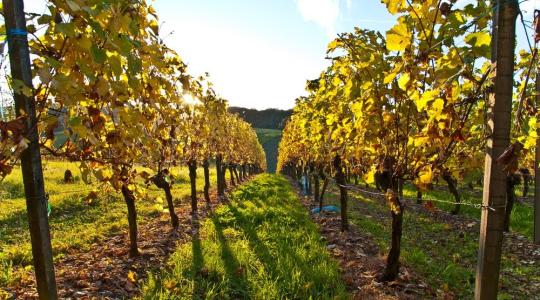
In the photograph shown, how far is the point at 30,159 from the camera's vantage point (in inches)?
107

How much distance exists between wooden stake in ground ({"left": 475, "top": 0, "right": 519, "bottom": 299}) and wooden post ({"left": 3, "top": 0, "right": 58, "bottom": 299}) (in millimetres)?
3062

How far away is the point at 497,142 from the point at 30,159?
319cm

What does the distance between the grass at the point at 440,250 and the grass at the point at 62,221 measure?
4938 millimetres

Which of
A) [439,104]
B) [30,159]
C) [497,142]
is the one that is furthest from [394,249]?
[30,159]

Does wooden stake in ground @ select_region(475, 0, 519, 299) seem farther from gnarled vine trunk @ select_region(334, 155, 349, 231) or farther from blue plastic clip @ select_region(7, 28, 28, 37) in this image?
gnarled vine trunk @ select_region(334, 155, 349, 231)

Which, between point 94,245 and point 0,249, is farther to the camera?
point 94,245

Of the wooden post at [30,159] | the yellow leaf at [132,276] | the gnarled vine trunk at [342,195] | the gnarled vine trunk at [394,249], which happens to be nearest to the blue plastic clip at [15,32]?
the wooden post at [30,159]

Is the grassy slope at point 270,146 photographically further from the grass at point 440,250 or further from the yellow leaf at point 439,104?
the yellow leaf at point 439,104

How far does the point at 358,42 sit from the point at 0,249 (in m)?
8.23

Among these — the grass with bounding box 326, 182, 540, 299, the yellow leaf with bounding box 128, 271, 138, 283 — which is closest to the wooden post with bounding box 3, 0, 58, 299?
the yellow leaf with bounding box 128, 271, 138, 283

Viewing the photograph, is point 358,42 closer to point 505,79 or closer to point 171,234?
point 505,79

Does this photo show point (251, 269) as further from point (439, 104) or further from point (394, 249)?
point (439, 104)

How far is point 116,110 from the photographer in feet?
9.93

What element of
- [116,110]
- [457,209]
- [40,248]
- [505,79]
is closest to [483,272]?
[505,79]
